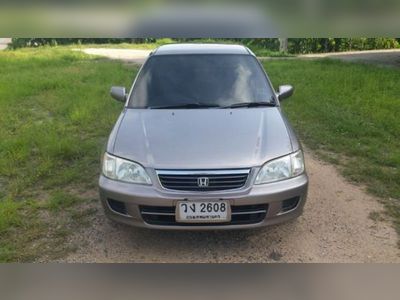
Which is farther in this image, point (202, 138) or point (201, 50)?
point (201, 50)

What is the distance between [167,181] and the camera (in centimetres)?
326

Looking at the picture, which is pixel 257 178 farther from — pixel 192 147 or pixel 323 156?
pixel 323 156

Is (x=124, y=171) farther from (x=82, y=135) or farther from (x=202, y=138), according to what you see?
(x=82, y=135)

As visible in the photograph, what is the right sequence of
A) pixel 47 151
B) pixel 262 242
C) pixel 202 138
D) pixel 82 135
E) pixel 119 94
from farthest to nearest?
1. pixel 82 135
2. pixel 47 151
3. pixel 119 94
4. pixel 262 242
5. pixel 202 138

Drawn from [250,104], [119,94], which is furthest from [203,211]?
[119,94]

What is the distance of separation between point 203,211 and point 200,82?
1583 millimetres

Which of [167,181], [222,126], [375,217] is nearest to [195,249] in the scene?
[167,181]

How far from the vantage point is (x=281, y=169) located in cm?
340

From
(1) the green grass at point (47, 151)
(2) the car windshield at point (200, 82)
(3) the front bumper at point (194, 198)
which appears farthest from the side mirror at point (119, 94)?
(3) the front bumper at point (194, 198)

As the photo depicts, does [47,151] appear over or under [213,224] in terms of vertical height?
under

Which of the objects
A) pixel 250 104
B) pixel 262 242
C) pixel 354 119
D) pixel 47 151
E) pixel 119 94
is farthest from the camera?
pixel 354 119

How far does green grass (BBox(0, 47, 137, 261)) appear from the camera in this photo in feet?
12.6

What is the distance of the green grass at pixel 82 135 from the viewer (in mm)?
4051

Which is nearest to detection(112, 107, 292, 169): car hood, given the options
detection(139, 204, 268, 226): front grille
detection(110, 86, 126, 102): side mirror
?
detection(139, 204, 268, 226): front grille
